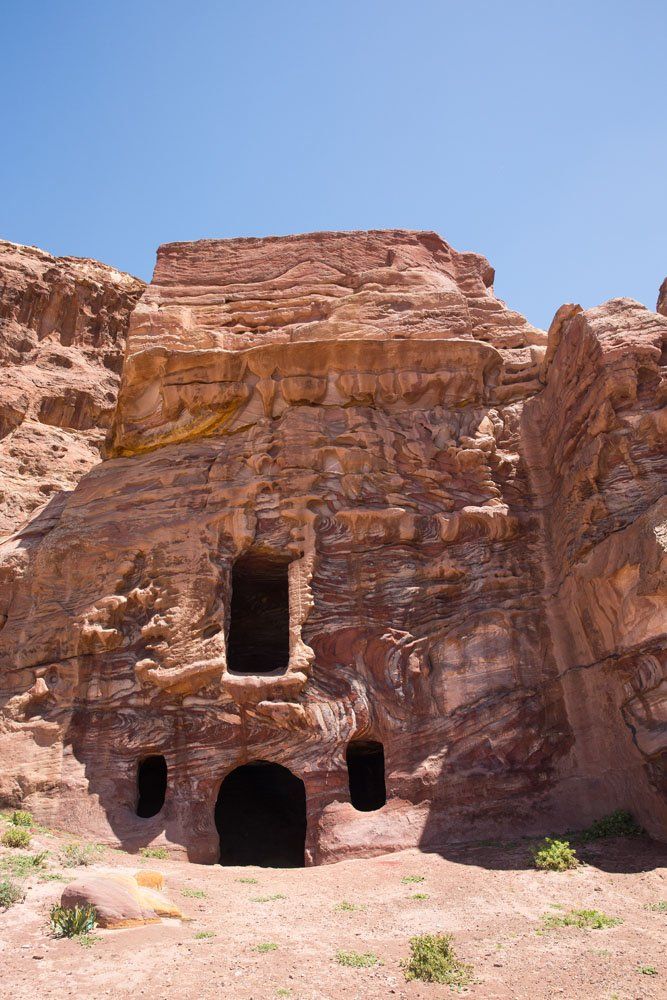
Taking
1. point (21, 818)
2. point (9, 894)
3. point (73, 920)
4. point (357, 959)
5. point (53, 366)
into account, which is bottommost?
point (357, 959)

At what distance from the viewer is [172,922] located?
29.7 feet

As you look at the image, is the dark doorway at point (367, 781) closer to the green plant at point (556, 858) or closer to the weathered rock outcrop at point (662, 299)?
the green plant at point (556, 858)

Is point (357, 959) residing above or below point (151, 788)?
below

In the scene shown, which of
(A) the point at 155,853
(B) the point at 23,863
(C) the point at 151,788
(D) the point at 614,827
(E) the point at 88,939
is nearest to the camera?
(E) the point at 88,939

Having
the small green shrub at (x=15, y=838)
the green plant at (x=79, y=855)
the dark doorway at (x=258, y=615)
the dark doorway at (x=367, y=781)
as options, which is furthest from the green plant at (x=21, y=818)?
the dark doorway at (x=367, y=781)

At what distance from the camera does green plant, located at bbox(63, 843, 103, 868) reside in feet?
37.7

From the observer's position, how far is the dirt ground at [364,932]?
283 inches

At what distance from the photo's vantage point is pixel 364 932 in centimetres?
897

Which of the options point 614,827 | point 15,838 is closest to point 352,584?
point 614,827

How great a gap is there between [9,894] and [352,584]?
320 inches

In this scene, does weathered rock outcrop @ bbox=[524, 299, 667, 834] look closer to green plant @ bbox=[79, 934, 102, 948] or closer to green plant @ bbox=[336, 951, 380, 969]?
green plant @ bbox=[336, 951, 380, 969]

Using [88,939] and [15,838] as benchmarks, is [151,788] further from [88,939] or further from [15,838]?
[88,939]

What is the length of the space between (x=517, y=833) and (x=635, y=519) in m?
5.46

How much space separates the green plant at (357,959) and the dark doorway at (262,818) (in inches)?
318
